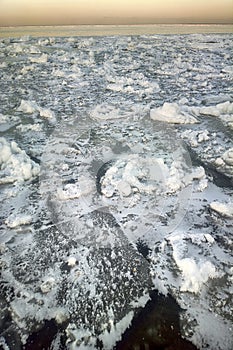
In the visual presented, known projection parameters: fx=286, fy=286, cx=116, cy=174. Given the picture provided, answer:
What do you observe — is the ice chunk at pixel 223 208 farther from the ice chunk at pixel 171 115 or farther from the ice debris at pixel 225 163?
the ice chunk at pixel 171 115

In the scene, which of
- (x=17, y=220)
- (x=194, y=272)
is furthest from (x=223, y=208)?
(x=17, y=220)

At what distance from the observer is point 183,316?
168 cm

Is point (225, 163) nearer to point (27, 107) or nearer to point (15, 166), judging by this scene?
point (15, 166)

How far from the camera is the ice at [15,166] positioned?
2810 mm

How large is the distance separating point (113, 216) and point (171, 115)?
232 centimetres

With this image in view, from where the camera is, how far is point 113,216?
7.93ft

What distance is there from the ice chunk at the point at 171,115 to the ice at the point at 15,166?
2.05m

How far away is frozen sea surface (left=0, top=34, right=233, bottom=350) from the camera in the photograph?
1.68 metres

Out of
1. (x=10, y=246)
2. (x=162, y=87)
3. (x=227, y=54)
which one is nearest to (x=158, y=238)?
(x=10, y=246)

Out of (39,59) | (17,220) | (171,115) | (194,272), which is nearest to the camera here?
(194,272)

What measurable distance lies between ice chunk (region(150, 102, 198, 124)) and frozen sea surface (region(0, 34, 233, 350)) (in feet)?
0.05

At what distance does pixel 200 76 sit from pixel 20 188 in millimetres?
5106

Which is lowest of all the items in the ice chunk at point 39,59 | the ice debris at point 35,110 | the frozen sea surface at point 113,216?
the frozen sea surface at point 113,216

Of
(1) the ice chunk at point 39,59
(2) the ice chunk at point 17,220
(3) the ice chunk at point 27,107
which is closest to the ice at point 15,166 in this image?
(2) the ice chunk at point 17,220
